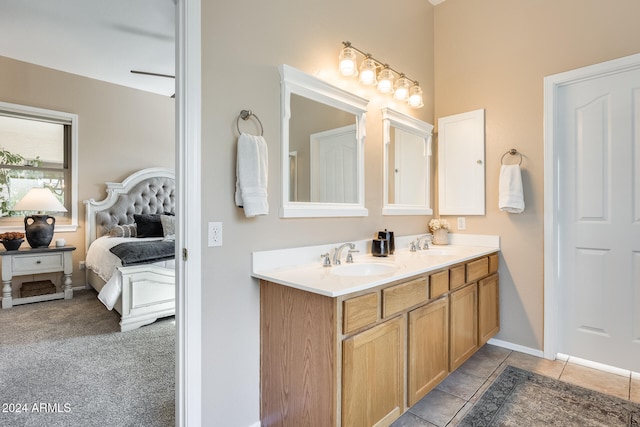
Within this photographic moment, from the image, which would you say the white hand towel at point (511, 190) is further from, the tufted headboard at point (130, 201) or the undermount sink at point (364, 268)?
the tufted headboard at point (130, 201)

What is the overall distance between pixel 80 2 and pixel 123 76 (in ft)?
5.62

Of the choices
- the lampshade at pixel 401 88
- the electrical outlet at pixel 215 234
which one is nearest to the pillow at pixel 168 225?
the electrical outlet at pixel 215 234

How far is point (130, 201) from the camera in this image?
462 cm

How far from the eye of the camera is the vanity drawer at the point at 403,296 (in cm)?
153

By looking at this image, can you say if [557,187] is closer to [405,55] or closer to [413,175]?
[413,175]

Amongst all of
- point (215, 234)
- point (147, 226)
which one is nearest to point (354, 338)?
point (215, 234)

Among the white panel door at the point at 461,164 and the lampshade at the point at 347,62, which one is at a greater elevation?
the lampshade at the point at 347,62

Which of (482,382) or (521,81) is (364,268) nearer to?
(482,382)

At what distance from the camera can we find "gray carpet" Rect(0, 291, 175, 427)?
1800 mm

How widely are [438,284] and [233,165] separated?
133cm

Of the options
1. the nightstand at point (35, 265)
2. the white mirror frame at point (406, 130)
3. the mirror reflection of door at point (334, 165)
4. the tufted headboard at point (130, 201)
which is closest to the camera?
the mirror reflection of door at point (334, 165)

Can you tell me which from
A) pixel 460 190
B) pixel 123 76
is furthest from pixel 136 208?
pixel 460 190

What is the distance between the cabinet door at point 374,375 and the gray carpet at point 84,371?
1055 mm

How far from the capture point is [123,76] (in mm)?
4383
